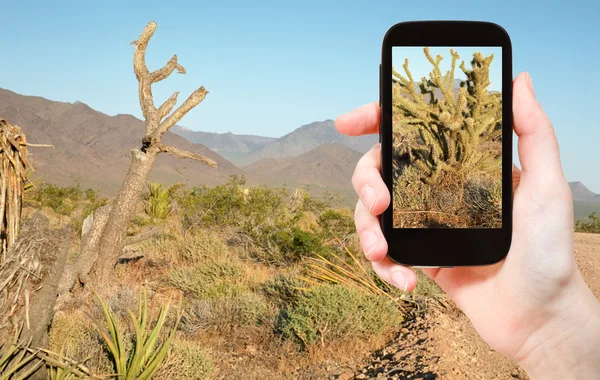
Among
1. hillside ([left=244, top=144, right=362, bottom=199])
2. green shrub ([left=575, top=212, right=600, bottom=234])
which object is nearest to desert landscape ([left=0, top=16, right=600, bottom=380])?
green shrub ([left=575, top=212, right=600, bottom=234])

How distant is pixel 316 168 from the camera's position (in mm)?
115875

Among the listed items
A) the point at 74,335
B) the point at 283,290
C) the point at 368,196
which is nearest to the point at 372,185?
the point at 368,196

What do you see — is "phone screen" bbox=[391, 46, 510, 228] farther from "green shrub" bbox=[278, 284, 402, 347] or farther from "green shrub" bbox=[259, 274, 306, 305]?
"green shrub" bbox=[259, 274, 306, 305]

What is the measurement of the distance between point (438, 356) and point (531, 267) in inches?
132

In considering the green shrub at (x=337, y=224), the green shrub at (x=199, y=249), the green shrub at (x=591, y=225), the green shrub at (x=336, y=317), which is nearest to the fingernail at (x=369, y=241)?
the green shrub at (x=336, y=317)

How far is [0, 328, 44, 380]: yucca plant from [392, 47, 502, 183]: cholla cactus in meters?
2.89

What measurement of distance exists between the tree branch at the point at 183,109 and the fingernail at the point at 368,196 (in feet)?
20.8

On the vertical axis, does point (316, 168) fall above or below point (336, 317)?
above

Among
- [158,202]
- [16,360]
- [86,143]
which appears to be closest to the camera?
[16,360]

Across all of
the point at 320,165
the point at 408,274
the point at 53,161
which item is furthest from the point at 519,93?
the point at 320,165

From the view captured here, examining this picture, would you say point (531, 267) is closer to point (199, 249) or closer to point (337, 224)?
point (199, 249)

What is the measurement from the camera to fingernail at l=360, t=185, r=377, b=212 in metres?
1.86

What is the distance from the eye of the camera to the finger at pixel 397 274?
1841 millimetres

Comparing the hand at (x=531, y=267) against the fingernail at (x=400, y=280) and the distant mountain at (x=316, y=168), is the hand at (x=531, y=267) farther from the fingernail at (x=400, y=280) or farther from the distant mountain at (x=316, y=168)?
the distant mountain at (x=316, y=168)
